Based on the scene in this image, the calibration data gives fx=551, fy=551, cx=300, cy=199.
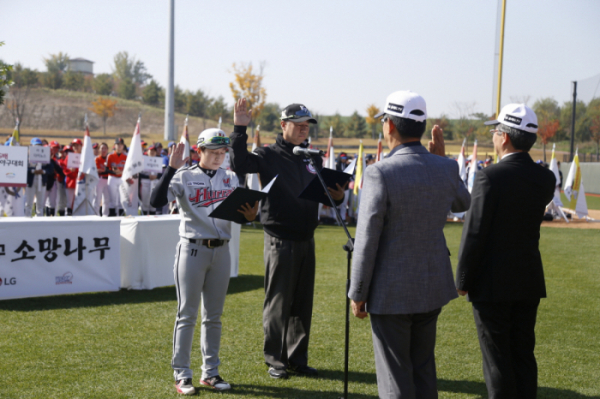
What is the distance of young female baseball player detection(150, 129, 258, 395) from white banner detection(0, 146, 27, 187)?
260 inches

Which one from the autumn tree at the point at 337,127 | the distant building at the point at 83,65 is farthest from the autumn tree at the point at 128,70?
the autumn tree at the point at 337,127

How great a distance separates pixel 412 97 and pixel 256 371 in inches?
119

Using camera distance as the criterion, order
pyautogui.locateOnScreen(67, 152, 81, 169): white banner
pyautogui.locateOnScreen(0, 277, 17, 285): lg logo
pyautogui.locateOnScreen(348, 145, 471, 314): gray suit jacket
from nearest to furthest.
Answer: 1. pyautogui.locateOnScreen(348, 145, 471, 314): gray suit jacket
2. pyautogui.locateOnScreen(0, 277, 17, 285): lg logo
3. pyautogui.locateOnScreen(67, 152, 81, 169): white banner

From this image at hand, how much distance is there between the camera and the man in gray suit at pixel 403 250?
2.93 meters

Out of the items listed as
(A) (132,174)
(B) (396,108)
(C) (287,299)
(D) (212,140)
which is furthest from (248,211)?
(A) (132,174)

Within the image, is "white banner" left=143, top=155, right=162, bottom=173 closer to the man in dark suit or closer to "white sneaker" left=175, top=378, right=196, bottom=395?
"white sneaker" left=175, top=378, right=196, bottom=395

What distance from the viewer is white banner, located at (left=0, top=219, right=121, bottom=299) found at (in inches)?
274

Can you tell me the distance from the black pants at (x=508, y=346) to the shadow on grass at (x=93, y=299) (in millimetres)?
4947

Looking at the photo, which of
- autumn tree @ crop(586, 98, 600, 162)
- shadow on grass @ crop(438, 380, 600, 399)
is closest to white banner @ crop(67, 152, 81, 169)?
shadow on grass @ crop(438, 380, 600, 399)

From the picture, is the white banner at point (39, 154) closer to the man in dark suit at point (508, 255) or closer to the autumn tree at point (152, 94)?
the man in dark suit at point (508, 255)

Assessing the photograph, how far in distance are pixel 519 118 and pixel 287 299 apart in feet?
8.11

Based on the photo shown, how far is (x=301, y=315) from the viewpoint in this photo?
5.06 meters

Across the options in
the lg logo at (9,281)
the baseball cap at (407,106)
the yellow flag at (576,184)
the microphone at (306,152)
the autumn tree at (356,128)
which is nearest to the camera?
A: the baseball cap at (407,106)

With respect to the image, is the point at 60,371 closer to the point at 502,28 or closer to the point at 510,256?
the point at 510,256
